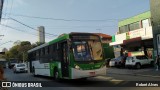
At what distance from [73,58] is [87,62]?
2.88ft

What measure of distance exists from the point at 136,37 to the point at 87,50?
24.2m

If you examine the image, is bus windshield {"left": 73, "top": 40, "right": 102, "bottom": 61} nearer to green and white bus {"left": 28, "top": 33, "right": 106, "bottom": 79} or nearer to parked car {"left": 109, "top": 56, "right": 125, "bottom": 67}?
green and white bus {"left": 28, "top": 33, "right": 106, "bottom": 79}

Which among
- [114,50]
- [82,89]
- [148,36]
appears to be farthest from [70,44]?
[114,50]

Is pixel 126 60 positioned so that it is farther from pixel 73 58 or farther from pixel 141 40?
pixel 73 58

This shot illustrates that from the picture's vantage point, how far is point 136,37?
1645 inches

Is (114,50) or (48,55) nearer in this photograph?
(48,55)

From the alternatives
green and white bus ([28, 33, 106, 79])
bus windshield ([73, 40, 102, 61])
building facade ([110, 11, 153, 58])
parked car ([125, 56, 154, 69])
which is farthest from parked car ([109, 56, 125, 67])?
bus windshield ([73, 40, 102, 61])

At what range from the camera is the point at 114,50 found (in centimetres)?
5241

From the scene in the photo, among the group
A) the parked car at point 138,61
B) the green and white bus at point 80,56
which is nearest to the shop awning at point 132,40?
the parked car at point 138,61

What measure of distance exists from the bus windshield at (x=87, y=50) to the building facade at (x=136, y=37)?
67.0 feet

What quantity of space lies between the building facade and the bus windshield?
20.4 metres

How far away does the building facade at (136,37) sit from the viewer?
40.3m

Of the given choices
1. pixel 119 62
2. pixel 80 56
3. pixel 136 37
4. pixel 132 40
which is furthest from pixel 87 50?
pixel 132 40

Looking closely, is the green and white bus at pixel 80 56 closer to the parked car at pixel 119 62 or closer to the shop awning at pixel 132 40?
the parked car at pixel 119 62
